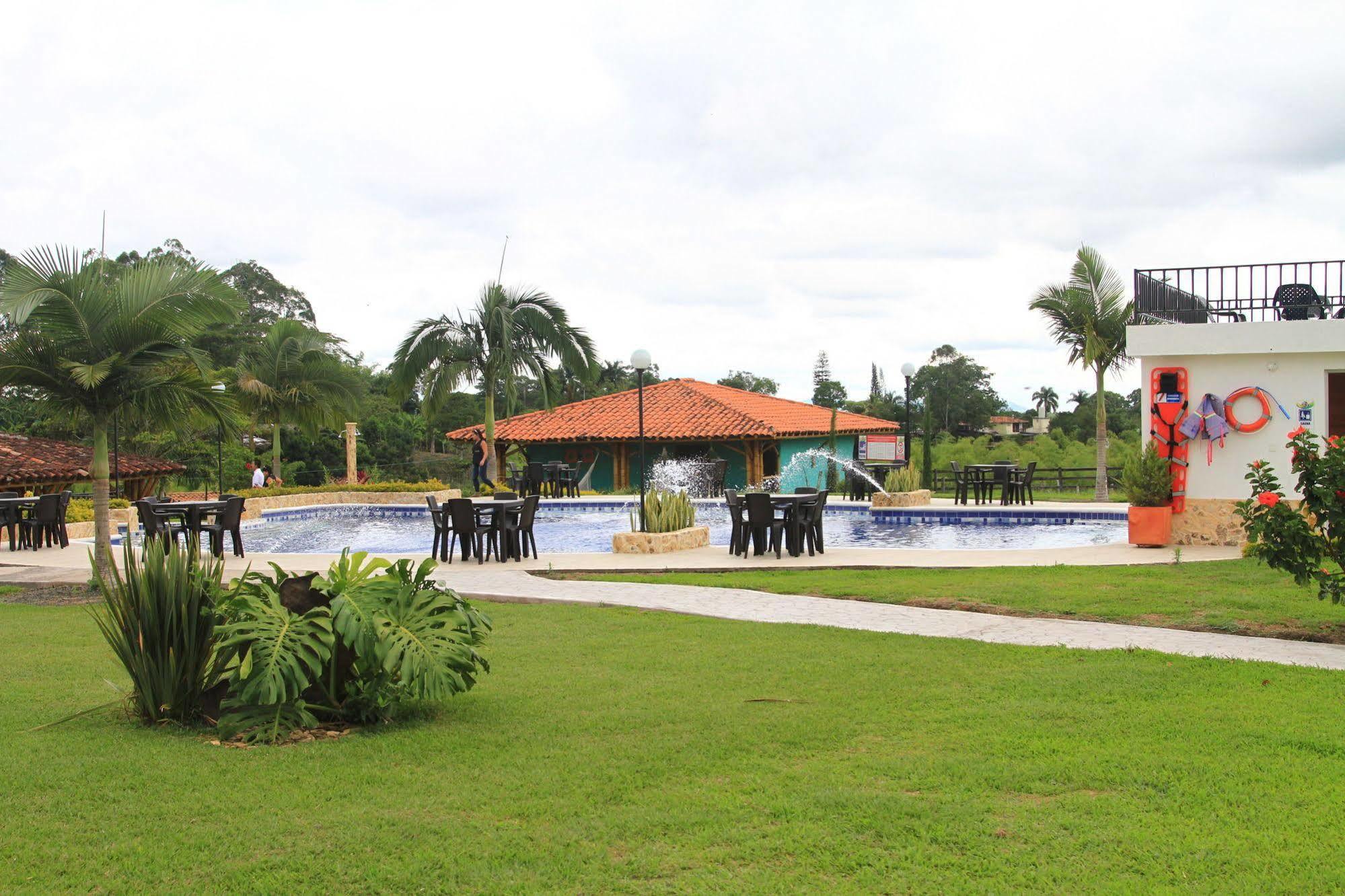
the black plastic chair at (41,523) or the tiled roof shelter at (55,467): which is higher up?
the tiled roof shelter at (55,467)

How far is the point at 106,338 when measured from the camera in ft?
33.4

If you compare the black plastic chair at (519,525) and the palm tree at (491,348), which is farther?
the palm tree at (491,348)

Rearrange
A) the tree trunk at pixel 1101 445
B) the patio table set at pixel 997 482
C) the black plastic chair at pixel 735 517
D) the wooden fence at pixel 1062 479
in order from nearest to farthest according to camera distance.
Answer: the black plastic chair at pixel 735 517 < the patio table set at pixel 997 482 < the tree trunk at pixel 1101 445 < the wooden fence at pixel 1062 479

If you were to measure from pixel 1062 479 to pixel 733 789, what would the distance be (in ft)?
81.5

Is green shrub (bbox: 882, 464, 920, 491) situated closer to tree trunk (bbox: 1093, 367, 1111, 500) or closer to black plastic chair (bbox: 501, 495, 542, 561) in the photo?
tree trunk (bbox: 1093, 367, 1111, 500)

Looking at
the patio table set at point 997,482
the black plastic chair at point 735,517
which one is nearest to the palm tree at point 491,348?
the patio table set at point 997,482

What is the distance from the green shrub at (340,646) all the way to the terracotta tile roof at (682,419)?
2527 centimetres

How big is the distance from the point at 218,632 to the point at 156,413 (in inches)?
260

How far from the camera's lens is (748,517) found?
13.3 metres

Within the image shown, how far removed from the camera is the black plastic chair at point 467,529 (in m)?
13.2

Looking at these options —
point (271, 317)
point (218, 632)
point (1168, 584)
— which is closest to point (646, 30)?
point (1168, 584)

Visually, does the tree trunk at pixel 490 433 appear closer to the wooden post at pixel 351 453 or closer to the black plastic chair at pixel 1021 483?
the wooden post at pixel 351 453

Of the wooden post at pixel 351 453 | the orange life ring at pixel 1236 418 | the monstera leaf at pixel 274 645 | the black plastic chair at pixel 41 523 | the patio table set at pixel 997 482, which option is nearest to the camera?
the monstera leaf at pixel 274 645

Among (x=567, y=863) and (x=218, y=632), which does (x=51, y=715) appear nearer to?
(x=218, y=632)
